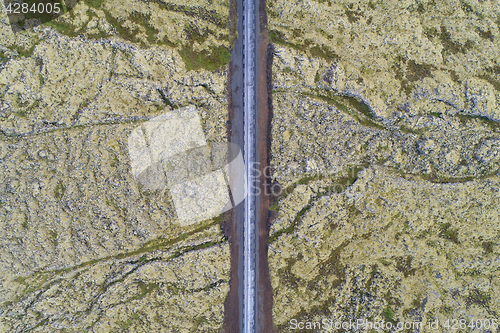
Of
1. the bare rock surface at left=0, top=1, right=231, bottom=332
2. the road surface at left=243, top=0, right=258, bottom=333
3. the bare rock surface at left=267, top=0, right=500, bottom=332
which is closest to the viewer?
the bare rock surface at left=0, top=1, right=231, bottom=332

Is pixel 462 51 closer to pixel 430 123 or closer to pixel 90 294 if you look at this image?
pixel 430 123

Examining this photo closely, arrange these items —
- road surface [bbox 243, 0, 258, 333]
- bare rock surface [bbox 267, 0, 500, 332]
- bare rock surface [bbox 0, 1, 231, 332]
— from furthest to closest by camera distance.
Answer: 1. road surface [bbox 243, 0, 258, 333]
2. bare rock surface [bbox 267, 0, 500, 332]
3. bare rock surface [bbox 0, 1, 231, 332]

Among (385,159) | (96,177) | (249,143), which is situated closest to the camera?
(96,177)

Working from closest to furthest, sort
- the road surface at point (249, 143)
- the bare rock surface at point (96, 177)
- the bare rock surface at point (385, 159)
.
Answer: the bare rock surface at point (96, 177)
the bare rock surface at point (385, 159)
the road surface at point (249, 143)

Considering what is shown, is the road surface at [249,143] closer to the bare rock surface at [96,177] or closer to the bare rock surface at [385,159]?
the bare rock surface at [385,159]

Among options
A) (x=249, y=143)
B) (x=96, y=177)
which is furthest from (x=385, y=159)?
(x=96, y=177)

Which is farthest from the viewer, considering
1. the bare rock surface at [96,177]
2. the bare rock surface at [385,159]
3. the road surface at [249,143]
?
the road surface at [249,143]

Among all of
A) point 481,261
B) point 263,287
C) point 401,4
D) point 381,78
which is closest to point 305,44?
point 381,78

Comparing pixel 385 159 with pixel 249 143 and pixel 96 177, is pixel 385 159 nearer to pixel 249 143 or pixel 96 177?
pixel 249 143

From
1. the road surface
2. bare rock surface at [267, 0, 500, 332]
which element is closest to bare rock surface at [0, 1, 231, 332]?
the road surface

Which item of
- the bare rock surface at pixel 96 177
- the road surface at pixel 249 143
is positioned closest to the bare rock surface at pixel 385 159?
the road surface at pixel 249 143

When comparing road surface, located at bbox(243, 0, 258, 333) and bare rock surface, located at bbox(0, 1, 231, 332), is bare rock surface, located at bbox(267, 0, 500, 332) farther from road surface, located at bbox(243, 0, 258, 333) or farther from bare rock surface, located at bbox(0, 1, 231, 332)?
bare rock surface, located at bbox(0, 1, 231, 332)

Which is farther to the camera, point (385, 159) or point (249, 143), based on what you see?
point (249, 143)
